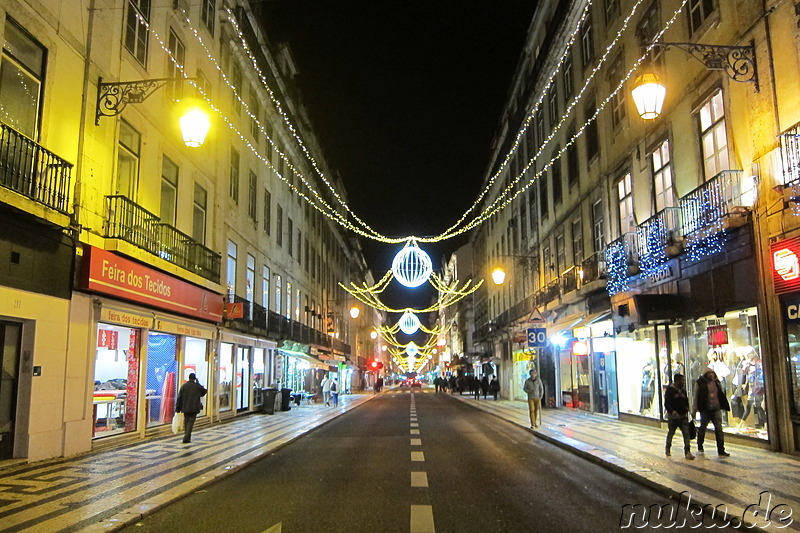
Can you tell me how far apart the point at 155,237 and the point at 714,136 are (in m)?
13.6

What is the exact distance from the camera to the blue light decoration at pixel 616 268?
60.7 ft

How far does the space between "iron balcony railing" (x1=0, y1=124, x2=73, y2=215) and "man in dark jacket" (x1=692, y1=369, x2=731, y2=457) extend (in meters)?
12.5

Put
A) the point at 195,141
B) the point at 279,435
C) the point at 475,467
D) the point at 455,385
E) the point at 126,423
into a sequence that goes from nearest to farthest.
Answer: the point at 475,467
the point at 195,141
the point at 126,423
the point at 279,435
the point at 455,385

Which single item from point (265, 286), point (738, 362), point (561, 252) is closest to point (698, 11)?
point (738, 362)

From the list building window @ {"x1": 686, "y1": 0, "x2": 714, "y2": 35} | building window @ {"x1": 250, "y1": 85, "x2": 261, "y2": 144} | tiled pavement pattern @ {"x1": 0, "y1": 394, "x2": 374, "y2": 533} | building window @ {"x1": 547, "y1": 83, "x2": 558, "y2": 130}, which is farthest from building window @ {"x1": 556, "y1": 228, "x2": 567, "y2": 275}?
tiled pavement pattern @ {"x1": 0, "y1": 394, "x2": 374, "y2": 533}

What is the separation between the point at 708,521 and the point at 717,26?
36.0ft

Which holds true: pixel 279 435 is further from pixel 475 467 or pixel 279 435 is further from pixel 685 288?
pixel 685 288

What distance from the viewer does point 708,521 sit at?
22.2 ft

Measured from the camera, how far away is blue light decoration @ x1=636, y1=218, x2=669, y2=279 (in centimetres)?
1583

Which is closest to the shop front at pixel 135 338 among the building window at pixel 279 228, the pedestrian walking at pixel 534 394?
the pedestrian walking at pixel 534 394

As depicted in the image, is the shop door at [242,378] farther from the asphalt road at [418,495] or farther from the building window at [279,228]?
the asphalt road at [418,495]

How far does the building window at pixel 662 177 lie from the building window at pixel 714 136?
1671 mm

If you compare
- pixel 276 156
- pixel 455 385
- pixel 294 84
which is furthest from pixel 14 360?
pixel 455 385

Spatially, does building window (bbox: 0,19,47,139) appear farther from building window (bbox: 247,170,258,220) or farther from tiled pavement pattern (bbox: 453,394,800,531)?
building window (bbox: 247,170,258,220)
